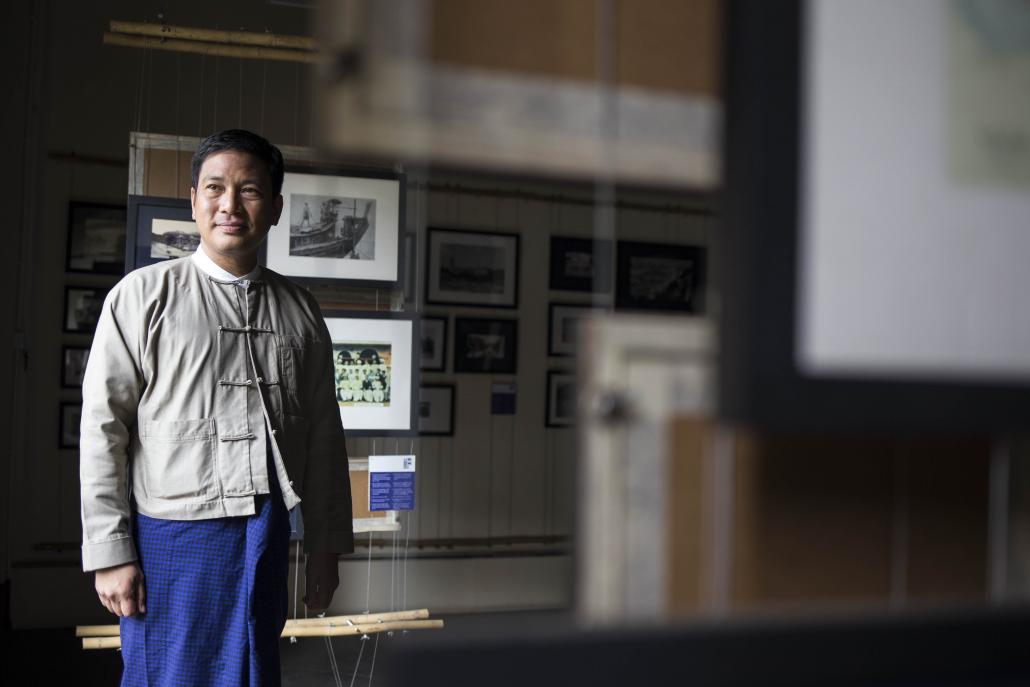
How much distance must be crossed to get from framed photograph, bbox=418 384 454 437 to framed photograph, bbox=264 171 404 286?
2.04 metres

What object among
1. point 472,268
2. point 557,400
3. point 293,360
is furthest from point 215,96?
point 293,360

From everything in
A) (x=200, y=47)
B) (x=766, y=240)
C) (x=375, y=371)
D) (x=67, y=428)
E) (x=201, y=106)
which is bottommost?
(x=67, y=428)

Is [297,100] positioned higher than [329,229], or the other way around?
[297,100]

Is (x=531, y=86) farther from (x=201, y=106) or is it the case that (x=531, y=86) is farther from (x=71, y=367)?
(x=201, y=106)

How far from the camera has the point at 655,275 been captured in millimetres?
6070

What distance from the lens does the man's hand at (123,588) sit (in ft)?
6.84

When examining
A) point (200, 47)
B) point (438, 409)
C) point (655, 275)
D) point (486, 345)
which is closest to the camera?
point (200, 47)

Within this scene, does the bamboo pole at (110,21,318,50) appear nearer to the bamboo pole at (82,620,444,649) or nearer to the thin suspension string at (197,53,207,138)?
the thin suspension string at (197,53,207,138)

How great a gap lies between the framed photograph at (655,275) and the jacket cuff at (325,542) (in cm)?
380

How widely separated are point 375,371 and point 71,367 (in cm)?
209

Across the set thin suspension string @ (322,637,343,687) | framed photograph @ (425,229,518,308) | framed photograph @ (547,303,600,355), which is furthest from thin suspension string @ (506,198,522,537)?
thin suspension string @ (322,637,343,687)

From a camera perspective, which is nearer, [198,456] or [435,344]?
[198,456]

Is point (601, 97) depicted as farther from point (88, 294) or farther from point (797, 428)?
point (88, 294)

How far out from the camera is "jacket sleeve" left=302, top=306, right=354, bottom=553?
2.42m
